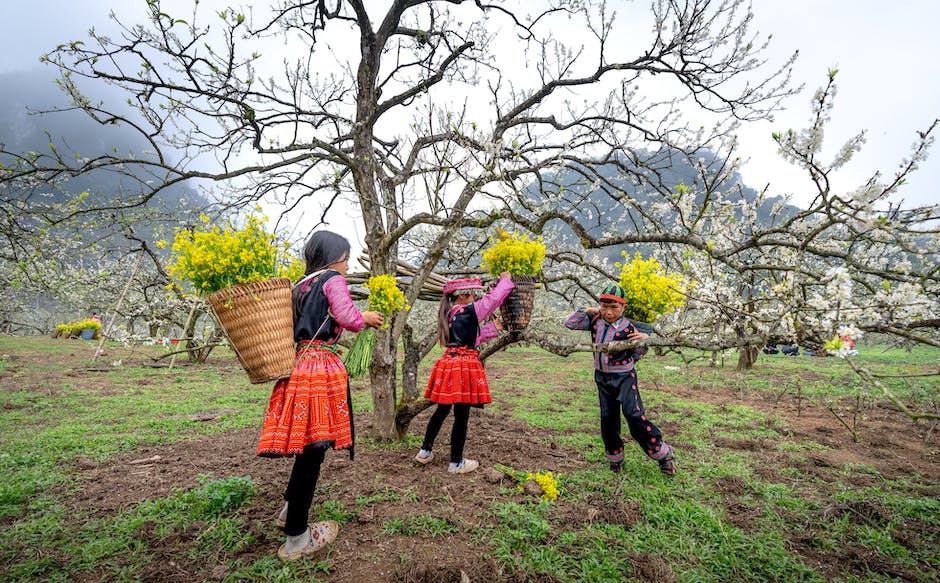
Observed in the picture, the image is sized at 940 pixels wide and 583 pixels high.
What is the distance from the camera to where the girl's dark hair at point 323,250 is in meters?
3.02

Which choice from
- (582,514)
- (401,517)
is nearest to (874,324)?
(582,514)

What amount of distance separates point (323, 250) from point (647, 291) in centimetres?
313

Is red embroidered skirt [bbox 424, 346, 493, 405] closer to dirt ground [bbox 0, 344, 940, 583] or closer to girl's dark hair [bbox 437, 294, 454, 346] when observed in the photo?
girl's dark hair [bbox 437, 294, 454, 346]

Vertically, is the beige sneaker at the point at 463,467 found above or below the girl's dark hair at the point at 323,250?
below

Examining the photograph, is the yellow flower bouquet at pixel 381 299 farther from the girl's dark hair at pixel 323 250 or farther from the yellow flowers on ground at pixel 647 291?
the yellow flowers on ground at pixel 647 291

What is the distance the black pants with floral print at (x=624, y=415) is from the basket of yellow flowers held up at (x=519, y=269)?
1338mm

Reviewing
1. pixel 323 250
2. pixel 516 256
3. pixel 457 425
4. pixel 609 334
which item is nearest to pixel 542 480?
pixel 457 425

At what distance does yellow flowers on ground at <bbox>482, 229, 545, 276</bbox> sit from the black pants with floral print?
1599mm

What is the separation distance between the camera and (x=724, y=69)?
16.3ft

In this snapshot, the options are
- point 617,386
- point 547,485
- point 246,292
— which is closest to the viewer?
point 246,292

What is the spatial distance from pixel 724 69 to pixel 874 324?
155 inches

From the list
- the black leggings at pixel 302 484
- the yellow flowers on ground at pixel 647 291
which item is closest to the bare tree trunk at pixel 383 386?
the black leggings at pixel 302 484

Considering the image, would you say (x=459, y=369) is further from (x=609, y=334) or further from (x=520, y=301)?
(x=609, y=334)

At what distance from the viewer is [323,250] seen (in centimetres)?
302
